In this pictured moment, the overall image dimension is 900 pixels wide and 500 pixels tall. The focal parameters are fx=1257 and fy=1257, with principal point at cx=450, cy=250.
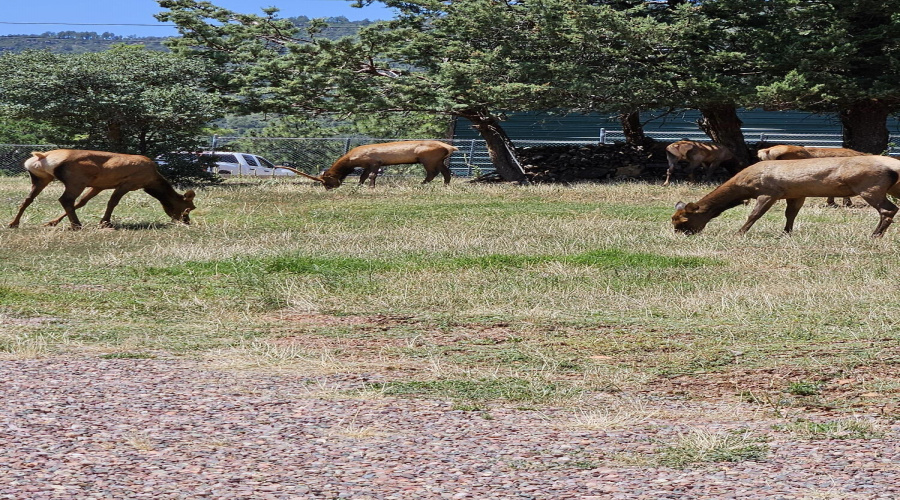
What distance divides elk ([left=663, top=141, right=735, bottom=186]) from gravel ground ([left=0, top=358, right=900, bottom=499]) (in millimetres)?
22376

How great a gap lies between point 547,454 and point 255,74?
89.0ft

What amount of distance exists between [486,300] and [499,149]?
21.1m

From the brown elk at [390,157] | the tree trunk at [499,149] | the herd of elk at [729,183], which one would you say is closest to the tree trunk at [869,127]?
the herd of elk at [729,183]

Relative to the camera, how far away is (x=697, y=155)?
94.6ft

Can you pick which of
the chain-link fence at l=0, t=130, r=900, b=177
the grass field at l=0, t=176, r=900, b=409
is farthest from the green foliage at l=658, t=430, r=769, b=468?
the chain-link fence at l=0, t=130, r=900, b=177

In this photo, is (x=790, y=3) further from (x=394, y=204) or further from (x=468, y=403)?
(x=468, y=403)

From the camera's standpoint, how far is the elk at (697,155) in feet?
94.6

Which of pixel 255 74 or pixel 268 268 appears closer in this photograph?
pixel 268 268

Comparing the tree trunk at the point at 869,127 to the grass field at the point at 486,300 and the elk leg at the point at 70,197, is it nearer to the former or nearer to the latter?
the grass field at the point at 486,300

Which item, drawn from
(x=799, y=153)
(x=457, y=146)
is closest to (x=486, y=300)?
(x=799, y=153)

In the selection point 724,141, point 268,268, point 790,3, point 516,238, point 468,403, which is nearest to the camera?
point 468,403

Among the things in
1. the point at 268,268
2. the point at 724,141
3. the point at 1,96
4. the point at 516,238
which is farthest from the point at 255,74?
the point at 268,268

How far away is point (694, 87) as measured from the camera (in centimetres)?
2616

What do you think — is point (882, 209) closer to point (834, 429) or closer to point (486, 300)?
point (486, 300)
